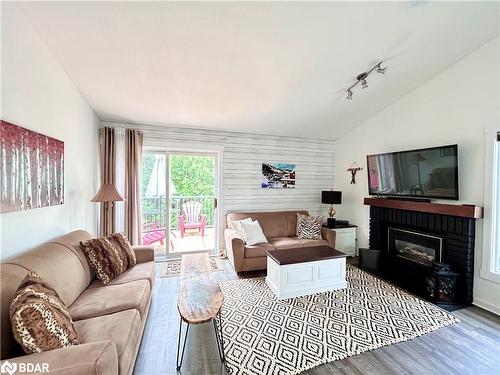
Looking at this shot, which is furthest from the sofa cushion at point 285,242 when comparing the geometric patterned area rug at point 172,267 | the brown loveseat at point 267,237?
the geometric patterned area rug at point 172,267

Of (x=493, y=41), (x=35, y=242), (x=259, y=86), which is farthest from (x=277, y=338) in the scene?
(x=493, y=41)

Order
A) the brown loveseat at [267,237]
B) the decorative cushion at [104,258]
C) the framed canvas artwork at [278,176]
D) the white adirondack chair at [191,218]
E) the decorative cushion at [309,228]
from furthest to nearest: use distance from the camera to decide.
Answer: the framed canvas artwork at [278,176] → the white adirondack chair at [191,218] → the decorative cushion at [309,228] → the brown loveseat at [267,237] → the decorative cushion at [104,258]

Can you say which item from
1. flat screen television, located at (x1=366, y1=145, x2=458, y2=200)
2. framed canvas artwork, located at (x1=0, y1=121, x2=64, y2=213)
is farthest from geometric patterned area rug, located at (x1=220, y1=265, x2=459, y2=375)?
framed canvas artwork, located at (x1=0, y1=121, x2=64, y2=213)

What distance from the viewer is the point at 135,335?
1.55 m

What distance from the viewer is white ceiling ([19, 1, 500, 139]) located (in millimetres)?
1853

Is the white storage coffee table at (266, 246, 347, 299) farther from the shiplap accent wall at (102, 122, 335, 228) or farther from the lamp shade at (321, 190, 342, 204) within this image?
the shiplap accent wall at (102, 122, 335, 228)

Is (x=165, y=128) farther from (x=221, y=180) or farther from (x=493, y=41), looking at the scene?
(x=493, y=41)

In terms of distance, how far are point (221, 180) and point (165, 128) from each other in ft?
4.43

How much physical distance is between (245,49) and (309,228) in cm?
294

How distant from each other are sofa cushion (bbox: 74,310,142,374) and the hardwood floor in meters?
0.43

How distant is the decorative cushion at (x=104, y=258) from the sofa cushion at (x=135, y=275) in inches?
1.9

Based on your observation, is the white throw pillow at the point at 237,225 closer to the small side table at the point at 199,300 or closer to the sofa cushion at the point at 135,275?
the small side table at the point at 199,300

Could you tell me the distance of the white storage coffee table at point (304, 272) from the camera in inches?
108

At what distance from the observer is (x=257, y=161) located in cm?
452
